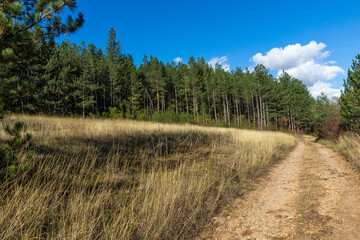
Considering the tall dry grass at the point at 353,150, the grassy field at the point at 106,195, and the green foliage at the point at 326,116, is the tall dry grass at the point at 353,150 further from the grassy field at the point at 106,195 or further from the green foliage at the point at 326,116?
the green foliage at the point at 326,116

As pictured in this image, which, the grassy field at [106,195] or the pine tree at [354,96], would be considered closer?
the grassy field at [106,195]

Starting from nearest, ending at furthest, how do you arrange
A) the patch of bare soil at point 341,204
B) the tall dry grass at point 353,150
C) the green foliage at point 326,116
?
the patch of bare soil at point 341,204
the tall dry grass at point 353,150
the green foliage at point 326,116

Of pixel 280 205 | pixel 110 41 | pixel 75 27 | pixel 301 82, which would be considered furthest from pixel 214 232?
pixel 301 82

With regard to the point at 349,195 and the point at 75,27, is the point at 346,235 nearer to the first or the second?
the point at 349,195

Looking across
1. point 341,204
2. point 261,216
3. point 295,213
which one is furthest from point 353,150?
point 261,216

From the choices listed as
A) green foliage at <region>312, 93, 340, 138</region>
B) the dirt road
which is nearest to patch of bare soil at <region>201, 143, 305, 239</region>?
the dirt road

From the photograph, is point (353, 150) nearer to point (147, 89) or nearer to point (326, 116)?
point (326, 116)

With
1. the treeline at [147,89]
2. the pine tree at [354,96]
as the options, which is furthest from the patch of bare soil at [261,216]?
the treeline at [147,89]

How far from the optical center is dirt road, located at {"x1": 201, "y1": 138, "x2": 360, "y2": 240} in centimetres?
231

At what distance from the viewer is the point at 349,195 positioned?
11.2 ft

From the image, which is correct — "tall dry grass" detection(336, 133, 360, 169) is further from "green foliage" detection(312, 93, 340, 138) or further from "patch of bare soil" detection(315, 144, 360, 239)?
"green foliage" detection(312, 93, 340, 138)

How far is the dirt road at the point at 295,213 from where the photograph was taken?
7.57 feet

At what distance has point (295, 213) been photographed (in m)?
2.81

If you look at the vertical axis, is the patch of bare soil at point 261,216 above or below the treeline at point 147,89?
below
